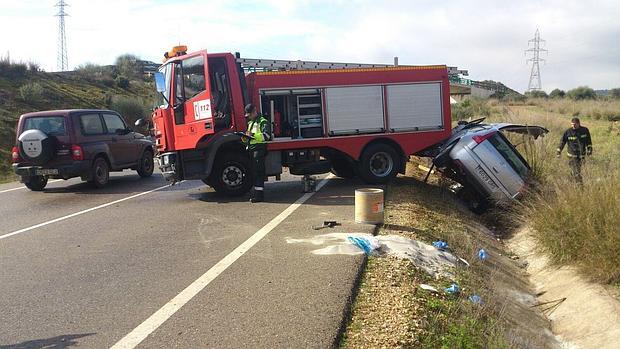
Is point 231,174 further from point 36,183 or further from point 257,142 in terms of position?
point 36,183

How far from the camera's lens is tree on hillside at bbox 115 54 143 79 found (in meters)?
51.2

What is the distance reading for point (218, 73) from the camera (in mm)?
10852

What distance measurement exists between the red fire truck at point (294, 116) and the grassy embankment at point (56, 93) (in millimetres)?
12337

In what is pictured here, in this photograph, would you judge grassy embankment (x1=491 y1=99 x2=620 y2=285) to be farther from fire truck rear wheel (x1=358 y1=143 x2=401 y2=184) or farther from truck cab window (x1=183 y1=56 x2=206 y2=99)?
truck cab window (x1=183 y1=56 x2=206 y2=99)

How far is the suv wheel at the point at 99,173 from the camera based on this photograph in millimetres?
13211

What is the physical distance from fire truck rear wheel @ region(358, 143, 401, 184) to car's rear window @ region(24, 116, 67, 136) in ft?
23.0

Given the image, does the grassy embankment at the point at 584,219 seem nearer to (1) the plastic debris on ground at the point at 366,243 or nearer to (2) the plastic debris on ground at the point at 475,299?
(2) the plastic debris on ground at the point at 475,299

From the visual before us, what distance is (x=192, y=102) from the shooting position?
11008 millimetres

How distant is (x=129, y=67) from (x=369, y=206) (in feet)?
162

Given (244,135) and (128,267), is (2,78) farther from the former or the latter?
(128,267)

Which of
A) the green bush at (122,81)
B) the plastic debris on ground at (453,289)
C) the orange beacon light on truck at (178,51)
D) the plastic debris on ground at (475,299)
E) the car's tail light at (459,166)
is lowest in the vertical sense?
the plastic debris on ground at (475,299)

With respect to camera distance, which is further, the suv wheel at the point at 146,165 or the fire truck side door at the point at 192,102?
the suv wheel at the point at 146,165

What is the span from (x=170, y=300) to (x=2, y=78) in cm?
3530

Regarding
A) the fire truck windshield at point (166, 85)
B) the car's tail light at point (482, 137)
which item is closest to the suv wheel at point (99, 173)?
the fire truck windshield at point (166, 85)
